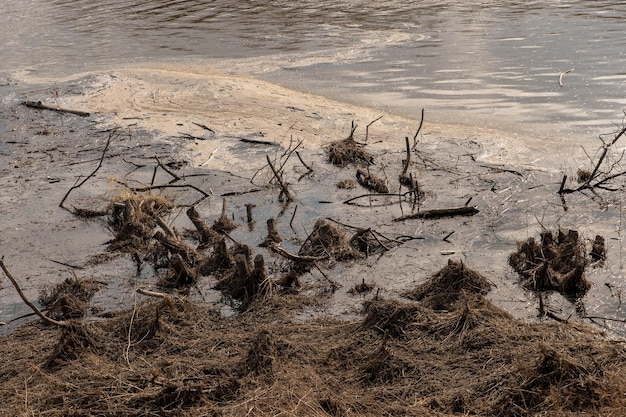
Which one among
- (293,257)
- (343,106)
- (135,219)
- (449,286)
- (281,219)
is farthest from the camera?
(343,106)

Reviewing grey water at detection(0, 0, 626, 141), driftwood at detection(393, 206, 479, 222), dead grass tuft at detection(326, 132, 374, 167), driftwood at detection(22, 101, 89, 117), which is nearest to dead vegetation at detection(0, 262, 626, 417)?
driftwood at detection(393, 206, 479, 222)

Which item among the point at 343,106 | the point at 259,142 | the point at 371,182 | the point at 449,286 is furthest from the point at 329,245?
the point at 343,106

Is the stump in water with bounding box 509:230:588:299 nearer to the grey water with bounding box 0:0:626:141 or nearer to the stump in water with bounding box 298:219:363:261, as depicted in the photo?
the stump in water with bounding box 298:219:363:261

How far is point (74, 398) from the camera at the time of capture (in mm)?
5426

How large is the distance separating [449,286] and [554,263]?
44.1 inches

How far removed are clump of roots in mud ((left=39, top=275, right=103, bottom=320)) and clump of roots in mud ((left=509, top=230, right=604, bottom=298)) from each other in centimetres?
404

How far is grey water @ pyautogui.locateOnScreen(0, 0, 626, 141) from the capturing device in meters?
12.7

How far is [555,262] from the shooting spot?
288 inches

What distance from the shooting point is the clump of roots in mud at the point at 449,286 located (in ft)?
22.3

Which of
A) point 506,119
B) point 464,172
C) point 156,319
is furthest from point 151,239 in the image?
point 506,119

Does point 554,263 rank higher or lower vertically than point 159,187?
lower

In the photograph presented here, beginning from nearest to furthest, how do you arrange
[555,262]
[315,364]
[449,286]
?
1. [315,364]
2. [449,286]
3. [555,262]

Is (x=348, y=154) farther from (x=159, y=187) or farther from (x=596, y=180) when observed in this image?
(x=596, y=180)

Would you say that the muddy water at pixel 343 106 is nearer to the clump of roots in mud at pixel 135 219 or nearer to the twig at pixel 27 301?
the clump of roots in mud at pixel 135 219
